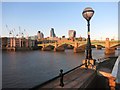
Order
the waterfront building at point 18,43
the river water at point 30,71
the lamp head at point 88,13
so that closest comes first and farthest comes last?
the lamp head at point 88,13
the river water at point 30,71
the waterfront building at point 18,43

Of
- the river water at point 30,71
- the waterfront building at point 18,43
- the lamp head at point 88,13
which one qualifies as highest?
the lamp head at point 88,13

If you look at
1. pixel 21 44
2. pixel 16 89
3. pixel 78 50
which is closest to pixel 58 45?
pixel 78 50

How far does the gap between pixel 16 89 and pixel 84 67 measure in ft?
28.5

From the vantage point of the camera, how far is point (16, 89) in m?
16.6

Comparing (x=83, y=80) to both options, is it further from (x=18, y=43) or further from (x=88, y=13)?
(x=18, y=43)

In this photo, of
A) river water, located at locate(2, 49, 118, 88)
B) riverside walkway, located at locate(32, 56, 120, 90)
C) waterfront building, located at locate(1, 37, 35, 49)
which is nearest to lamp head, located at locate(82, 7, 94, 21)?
riverside walkway, located at locate(32, 56, 120, 90)

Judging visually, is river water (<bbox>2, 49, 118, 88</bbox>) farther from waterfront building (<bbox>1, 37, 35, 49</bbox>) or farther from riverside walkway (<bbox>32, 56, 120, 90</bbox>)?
waterfront building (<bbox>1, 37, 35, 49</bbox>)

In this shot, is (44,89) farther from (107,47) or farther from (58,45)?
(58,45)

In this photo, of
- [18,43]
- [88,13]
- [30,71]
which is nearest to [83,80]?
[88,13]

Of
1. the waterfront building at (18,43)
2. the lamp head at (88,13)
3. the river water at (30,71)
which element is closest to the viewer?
the lamp head at (88,13)

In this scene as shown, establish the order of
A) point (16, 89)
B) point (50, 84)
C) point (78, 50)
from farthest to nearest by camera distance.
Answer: point (78, 50), point (16, 89), point (50, 84)

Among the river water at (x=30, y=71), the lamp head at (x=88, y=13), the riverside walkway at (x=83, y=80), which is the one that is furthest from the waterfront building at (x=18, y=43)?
the riverside walkway at (x=83, y=80)

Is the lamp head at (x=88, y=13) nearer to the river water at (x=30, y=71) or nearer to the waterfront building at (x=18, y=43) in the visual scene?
the river water at (x=30, y=71)

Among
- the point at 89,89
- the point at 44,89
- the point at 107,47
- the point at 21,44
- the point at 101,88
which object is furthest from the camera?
the point at 21,44
